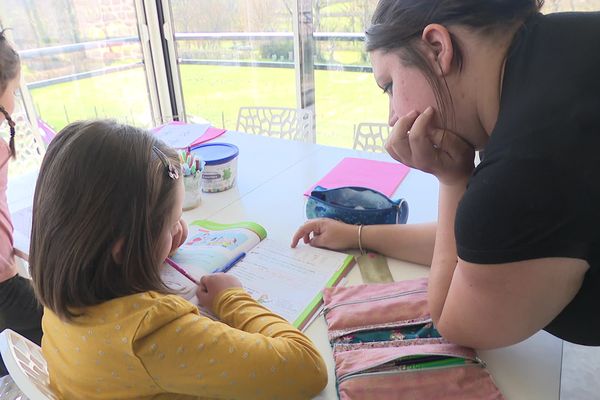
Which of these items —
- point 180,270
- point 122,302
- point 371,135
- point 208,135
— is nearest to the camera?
point 122,302

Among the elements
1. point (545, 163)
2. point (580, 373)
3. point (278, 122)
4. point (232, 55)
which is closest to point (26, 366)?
point (545, 163)

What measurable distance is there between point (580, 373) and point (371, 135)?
1206 millimetres

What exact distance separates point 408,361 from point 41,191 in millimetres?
594

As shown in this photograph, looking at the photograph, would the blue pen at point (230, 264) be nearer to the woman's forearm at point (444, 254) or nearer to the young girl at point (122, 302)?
the young girl at point (122, 302)

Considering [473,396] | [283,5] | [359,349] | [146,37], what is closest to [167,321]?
[359,349]

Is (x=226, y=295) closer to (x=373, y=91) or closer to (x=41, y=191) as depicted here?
(x=41, y=191)

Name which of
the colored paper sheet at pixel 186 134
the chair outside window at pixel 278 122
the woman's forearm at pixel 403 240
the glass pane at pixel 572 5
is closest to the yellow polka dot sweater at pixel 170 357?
the woman's forearm at pixel 403 240

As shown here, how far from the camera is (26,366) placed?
73 cm

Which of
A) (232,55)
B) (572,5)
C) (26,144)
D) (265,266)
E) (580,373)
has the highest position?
(572,5)

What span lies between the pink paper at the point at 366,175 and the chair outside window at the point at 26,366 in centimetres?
78

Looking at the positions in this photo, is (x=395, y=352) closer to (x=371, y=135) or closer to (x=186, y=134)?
(x=186, y=134)

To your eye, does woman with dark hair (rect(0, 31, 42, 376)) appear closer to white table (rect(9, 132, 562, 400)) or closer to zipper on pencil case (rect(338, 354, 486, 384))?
white table (rect(9, 132, 562, 400))

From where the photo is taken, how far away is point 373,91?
3.17m

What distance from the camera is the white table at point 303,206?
675 mm
